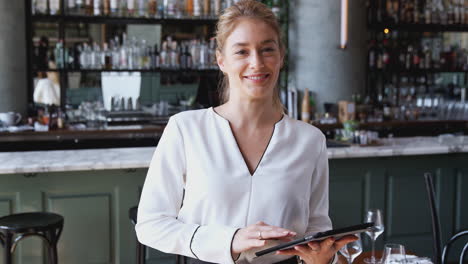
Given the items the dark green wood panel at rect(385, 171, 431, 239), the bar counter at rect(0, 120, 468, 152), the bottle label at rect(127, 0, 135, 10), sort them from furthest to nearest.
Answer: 1. the bottle label at rect(127, 0, 135, 10)
2. the bar counter at rect(0, 120, 468, 152)
3. the dark green wood panel at rect(385, 171, 431, 239)

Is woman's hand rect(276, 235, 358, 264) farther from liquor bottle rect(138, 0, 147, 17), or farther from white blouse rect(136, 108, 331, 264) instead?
liquor bottle rect(138, 0, 147, 17)

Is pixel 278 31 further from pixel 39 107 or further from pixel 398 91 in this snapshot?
pixel 398 91

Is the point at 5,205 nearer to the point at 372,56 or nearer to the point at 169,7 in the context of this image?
the point at 169,7

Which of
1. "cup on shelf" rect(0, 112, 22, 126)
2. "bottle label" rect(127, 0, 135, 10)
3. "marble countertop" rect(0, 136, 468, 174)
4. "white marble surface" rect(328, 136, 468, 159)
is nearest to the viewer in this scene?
"marble countertop" rect(0, 136, 468, 174)

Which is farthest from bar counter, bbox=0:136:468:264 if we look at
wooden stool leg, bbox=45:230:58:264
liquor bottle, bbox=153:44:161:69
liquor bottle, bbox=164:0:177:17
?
liquor bottle, bbox=164:0:177:17

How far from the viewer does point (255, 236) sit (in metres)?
1.45

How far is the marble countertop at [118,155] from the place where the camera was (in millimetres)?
3602

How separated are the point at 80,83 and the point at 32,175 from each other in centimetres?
324

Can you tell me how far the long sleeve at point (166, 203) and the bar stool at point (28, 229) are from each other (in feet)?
5.48

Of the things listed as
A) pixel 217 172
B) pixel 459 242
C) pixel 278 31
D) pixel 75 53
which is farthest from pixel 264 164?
pixel 75 53

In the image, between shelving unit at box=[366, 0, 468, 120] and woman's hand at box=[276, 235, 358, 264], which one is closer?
woman's hand at box=[276, 235, 358, 264]

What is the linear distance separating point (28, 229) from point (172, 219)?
1.77 meters

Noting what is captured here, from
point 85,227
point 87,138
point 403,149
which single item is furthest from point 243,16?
point 87,138

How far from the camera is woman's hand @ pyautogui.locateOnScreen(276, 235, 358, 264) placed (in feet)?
4.60
